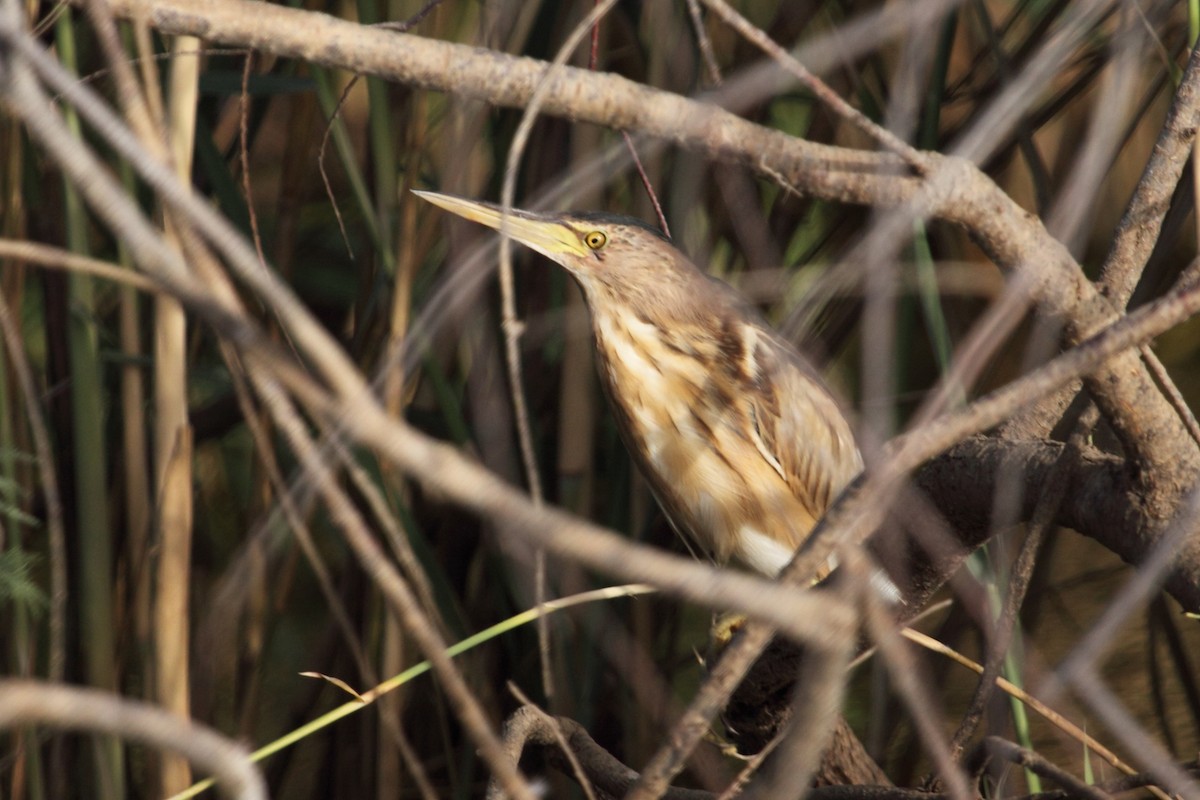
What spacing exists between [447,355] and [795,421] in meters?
0.50

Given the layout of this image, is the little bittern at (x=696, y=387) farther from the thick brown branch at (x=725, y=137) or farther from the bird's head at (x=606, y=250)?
the thick brown branch at (x=725, y=137)

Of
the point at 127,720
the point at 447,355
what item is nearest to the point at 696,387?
the point at 447,355

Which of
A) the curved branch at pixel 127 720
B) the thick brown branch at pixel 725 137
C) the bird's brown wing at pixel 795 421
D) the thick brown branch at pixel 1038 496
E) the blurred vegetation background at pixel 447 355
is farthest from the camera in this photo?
the bird's brown wing at pixel 795 421

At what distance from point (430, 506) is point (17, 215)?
724mm

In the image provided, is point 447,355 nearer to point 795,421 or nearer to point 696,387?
point 696,387

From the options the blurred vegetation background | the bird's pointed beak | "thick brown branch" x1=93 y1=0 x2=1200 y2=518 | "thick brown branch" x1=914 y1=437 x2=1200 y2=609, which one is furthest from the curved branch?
the bird's pointed beak

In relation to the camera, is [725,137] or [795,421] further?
[795,421]

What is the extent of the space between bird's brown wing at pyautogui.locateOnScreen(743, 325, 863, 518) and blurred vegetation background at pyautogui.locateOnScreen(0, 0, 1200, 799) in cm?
6

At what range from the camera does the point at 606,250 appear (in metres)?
1.62

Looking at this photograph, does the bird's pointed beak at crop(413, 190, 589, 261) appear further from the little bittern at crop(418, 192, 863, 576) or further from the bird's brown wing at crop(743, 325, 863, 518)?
the bird's brown wing at crop(743, 325, 863, 518)

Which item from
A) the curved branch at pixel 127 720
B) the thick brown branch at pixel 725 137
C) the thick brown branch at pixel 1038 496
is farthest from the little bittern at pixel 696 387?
the curved branch at pixel 127 720

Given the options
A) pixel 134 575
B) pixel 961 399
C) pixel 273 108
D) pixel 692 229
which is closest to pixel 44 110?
pixel 961 399

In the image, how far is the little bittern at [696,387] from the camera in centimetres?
163

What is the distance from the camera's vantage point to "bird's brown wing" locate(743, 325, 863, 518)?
1.65 metres
